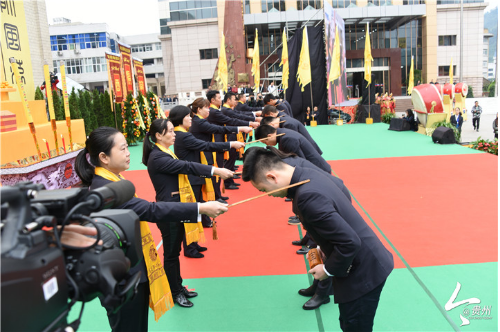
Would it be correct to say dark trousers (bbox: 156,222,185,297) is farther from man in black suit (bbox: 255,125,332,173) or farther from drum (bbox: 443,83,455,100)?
drum (bbox: 443,83,455,100)

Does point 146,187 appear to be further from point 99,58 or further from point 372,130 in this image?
point 99,58

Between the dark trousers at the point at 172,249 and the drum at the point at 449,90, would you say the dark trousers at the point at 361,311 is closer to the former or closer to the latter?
the dark trousers at the point at 172,249

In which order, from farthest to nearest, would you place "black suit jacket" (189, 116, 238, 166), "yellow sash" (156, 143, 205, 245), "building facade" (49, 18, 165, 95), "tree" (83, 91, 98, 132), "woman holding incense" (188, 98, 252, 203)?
1. "building facade" (49, 18, 165, 95)
2. "tree" (83, 91, 98, 132)
3. "black suit jacket" (189, 116, 238, 166)
4. "woman holding incense" (188, 98, 252, 203)
5. "yellow sash" (156, 143, 205, 245)

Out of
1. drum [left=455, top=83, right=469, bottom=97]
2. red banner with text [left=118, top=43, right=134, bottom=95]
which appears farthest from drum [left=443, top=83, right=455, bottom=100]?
red banner with text [left=118, top=43, right=134, bottom=95]

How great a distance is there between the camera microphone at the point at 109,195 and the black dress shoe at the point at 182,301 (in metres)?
1.83

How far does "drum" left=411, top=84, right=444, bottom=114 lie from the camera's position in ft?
39.2

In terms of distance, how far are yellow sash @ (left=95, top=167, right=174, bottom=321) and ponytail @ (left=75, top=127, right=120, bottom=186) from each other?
0.17 feet

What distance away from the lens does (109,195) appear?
1.29 meters

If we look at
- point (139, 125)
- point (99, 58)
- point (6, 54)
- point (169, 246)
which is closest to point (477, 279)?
point (169, 246)

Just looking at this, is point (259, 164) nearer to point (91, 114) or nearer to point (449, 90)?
point (91, 114)

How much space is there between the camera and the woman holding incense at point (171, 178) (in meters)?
3.04

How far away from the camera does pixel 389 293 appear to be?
10.1 ft

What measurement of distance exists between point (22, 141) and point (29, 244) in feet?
19.5

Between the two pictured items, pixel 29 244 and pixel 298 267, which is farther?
pixel 298 267
